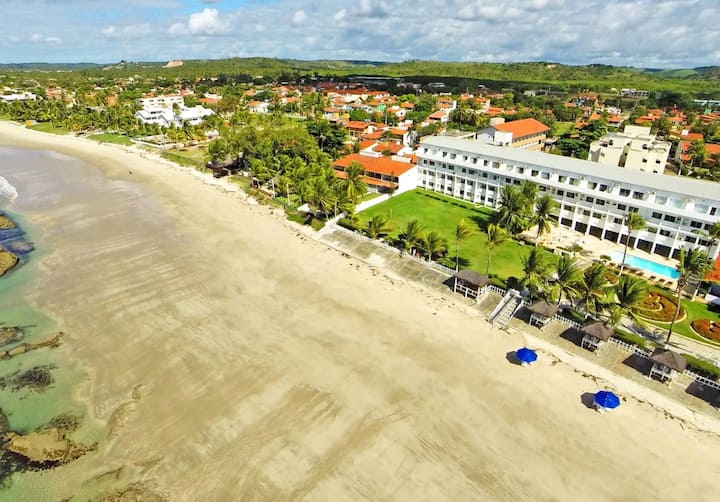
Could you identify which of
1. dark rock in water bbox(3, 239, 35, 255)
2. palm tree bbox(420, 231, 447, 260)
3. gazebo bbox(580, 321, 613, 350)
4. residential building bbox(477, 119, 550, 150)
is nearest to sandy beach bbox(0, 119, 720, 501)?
gazebo bbox(580, 321, 613, 350)

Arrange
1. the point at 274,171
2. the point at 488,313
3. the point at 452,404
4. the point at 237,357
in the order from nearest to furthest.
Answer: the point at 452,404
the point at 237,357
the point at 488,313
the point at 274,171

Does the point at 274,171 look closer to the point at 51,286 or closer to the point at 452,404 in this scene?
the point at 51,286

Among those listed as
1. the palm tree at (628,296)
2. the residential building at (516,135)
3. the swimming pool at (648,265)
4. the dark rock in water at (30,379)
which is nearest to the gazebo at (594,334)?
the palm tree at (628,296)

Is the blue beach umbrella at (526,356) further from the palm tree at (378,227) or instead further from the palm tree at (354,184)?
Result: the palm tree at (354,184)

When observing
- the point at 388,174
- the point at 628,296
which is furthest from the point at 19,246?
the point at 628,296

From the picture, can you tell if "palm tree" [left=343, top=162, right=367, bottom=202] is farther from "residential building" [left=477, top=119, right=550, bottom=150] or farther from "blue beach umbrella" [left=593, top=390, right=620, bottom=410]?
"residential building" [left=477, top=119, right=550, bottom=150]

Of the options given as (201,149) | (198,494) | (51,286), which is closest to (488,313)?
(198,494)
